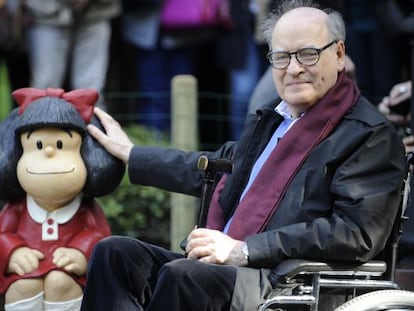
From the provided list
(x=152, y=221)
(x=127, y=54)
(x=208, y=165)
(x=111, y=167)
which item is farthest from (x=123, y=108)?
(x=208, y=165)

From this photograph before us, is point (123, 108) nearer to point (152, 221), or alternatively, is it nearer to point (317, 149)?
point (152, 221)

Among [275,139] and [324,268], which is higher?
[275,139]

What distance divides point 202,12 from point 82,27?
79 cm

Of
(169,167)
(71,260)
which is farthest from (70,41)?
(71,260)

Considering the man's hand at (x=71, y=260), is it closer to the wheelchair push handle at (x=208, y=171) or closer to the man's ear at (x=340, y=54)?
the wheelchair push handle at (x=208, y=171)

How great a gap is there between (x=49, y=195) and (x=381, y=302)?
166 centimetres

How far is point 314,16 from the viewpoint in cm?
529

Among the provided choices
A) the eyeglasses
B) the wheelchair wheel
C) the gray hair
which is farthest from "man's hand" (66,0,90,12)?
the wheelchair wheel

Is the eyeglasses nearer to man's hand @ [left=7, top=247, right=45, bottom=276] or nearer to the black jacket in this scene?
the black jacket

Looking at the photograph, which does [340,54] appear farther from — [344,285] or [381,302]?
[381,302]

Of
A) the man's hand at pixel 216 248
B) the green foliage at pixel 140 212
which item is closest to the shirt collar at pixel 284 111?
the man's hand at pixel 216 248

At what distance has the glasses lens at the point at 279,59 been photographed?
17.4ft

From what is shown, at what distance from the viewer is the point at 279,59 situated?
5.34 meters

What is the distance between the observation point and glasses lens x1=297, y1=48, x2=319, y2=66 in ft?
17.3
